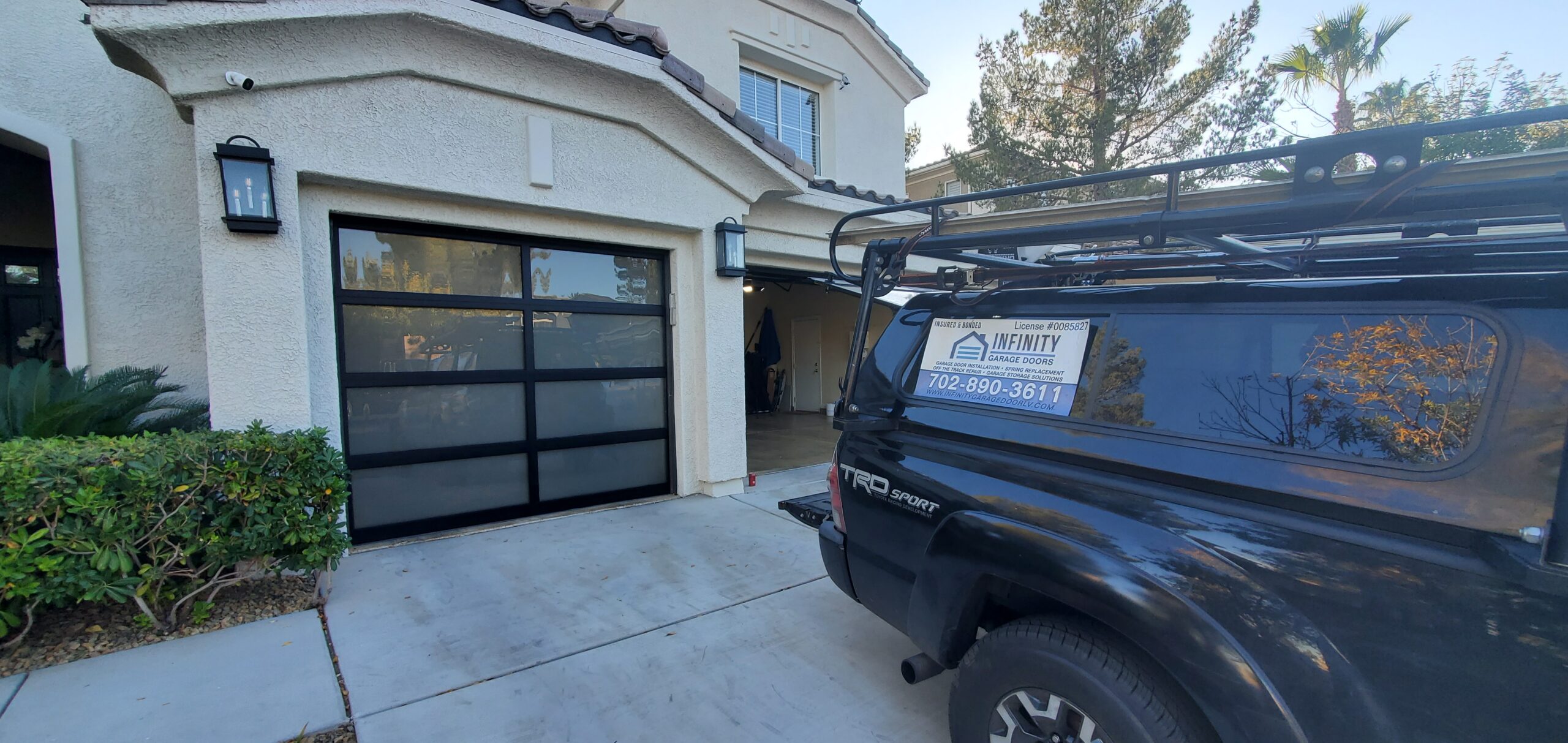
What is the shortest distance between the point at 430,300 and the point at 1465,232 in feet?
18.5

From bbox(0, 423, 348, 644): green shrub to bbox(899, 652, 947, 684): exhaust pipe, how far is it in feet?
10.4

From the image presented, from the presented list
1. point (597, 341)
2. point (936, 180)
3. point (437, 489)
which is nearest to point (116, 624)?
point (437, 489)

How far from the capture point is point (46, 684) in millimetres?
2691

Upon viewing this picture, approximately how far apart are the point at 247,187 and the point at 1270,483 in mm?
5023

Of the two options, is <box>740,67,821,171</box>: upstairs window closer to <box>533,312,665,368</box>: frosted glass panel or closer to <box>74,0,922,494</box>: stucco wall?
<box>74,0,922,494</box>: stucco wall

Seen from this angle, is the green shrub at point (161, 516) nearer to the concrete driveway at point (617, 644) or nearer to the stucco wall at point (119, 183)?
the concrete driveway at point (617, 644)

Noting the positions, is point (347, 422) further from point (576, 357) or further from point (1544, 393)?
point (1544, 393)

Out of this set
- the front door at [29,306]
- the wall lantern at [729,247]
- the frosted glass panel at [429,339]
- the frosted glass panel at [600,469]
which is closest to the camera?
the frosted glass panel at [429,339]

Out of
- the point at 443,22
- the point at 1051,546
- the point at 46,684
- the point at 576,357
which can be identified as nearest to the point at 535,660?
the point at 46,684

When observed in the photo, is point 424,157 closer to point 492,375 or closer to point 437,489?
point 492,375

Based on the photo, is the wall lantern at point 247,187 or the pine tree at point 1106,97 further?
the pine tree at point 1106,97

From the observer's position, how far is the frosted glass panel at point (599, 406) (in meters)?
5.15

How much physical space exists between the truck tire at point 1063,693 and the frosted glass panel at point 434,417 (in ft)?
13.4

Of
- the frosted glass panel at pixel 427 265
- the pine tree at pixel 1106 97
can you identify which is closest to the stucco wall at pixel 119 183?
the frosted glass panel at pixel 427 265
